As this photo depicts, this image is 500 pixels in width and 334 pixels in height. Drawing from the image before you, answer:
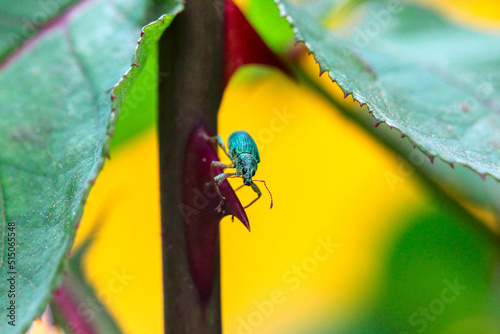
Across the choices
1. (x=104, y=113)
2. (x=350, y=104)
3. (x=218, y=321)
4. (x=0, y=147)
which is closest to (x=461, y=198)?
(x=350, y=104)

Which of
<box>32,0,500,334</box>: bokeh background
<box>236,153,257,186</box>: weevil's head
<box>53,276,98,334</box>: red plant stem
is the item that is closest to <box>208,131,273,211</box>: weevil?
<box>236,153,257,186</box>: weevil's head

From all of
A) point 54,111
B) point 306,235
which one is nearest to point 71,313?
point 54,111

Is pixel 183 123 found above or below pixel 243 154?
above

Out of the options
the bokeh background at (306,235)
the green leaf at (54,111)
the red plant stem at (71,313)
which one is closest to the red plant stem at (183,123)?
the green leaf at (54,111)

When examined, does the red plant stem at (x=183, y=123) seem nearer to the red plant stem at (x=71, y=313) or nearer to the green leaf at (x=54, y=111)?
the green leaf at (x=54, y=111)

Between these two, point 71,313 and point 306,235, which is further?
point 306,235

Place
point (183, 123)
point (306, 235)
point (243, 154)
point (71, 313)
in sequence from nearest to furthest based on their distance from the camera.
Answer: point (183, 123) → point (71, 313) → point (243, 154) → point (306, 235)

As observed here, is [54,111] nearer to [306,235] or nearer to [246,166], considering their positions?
[246,166]
